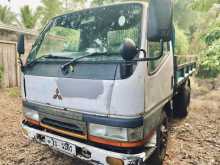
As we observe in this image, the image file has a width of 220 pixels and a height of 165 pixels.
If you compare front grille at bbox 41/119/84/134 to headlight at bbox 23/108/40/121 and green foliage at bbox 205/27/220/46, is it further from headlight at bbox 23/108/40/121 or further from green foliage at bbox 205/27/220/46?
green foliage at bbox 205/27/220/46

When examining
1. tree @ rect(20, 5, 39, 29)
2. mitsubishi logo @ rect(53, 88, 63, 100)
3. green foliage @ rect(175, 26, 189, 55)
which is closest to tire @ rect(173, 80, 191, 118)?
green foliage @ rect(175, 26, 189, 55)

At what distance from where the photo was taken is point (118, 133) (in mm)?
2297

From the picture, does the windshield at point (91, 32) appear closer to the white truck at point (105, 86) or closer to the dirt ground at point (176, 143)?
the white truck at point (105, 86)

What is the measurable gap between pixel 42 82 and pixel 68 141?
0.75 metres

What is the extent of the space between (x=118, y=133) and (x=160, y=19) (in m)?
1.17

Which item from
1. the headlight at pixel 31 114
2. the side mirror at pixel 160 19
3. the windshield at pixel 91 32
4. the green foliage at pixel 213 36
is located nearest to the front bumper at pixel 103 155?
the headlight at pixel 31 114

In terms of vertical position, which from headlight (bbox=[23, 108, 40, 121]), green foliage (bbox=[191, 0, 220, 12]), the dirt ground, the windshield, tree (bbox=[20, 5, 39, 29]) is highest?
tree (bbox=[20, 5, 39, 29])

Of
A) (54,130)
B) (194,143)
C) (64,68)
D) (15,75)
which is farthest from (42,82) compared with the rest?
(15,75)

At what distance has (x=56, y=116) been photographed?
2.69 metres

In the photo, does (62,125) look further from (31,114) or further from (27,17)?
(27,17)

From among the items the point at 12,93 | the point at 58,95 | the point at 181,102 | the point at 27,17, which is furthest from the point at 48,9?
the point at 58,95

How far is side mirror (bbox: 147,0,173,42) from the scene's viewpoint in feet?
7.14

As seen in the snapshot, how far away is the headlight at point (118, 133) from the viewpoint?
226 cm

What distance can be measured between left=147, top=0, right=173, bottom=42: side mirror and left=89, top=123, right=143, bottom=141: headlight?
925mm
